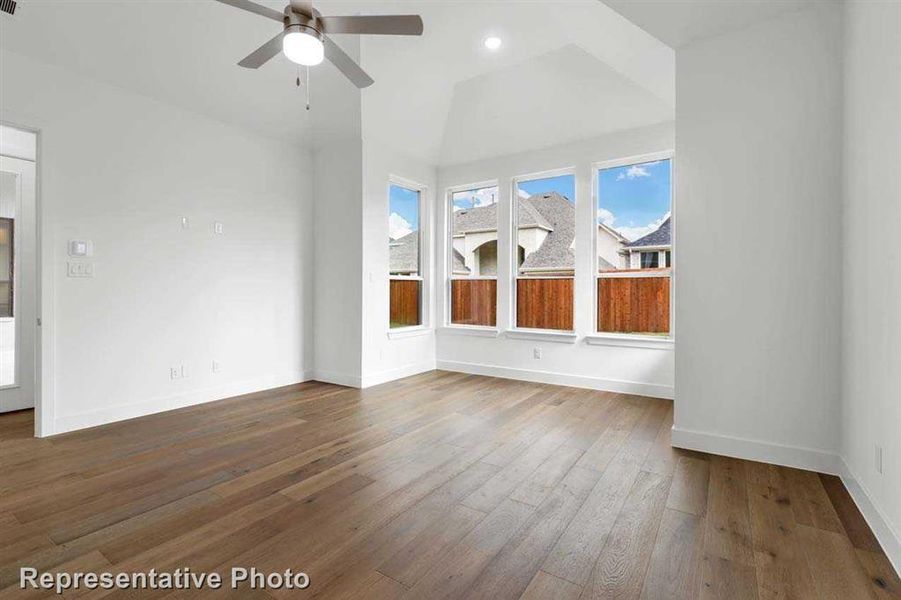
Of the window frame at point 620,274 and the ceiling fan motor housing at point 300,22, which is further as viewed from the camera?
the window frame at point 620,274

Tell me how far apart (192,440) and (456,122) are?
434cm

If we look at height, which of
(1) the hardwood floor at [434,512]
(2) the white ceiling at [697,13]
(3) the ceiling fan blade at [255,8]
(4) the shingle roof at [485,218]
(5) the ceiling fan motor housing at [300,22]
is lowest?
(1) the hardwood floor at [434,512]

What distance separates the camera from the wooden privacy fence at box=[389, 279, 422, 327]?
552 centimetres

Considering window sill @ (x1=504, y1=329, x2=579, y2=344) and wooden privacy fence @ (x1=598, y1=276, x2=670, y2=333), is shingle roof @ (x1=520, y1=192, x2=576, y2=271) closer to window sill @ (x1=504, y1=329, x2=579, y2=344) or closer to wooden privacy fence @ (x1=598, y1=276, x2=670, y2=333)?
wooden privacy fence @ (x1=598, y1=276, x2=670, y2=333)

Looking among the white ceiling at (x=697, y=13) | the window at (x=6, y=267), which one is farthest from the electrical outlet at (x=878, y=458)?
the window at (x=6, y=267)

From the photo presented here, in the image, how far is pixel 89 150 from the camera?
3.50 meters

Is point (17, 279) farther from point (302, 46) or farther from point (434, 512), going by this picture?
point (434, 512)

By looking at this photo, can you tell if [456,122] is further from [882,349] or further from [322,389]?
[882,349]

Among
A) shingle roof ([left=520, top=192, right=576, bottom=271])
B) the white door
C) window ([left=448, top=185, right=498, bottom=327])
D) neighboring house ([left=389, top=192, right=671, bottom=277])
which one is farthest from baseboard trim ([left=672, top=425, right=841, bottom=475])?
the white door

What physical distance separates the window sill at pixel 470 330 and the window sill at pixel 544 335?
198 mm

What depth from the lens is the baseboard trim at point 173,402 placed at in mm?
3435

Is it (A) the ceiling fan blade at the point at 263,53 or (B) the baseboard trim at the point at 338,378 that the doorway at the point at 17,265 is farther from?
(A) the ceiling fan blade at the point at 263,53

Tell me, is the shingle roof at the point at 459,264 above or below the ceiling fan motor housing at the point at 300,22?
below

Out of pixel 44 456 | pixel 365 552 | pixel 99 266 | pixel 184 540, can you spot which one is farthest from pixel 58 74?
pixel 365 552
